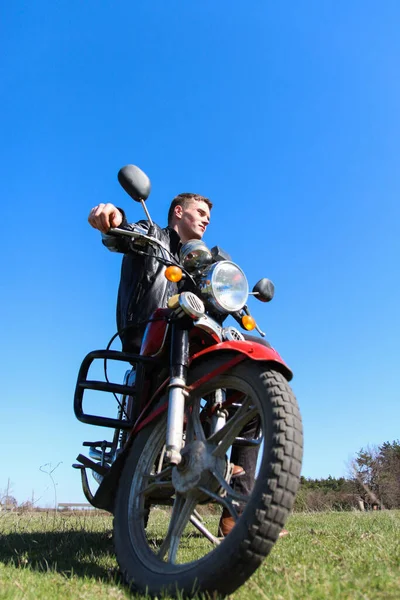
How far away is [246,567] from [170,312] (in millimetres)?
1313

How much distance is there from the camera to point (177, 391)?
2.27 metres

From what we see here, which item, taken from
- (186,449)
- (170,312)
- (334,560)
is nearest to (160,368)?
(170,312)

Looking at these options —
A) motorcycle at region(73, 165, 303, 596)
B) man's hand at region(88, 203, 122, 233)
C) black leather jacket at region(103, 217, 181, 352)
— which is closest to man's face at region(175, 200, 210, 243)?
black leather jacket at region(103, 217, 181, 352)

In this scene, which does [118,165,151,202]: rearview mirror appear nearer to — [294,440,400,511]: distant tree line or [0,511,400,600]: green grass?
[0,511,400,600]: green grass

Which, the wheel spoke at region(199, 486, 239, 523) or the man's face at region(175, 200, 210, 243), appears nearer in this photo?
the wheel spoke at region(199, 486, 239, 523)

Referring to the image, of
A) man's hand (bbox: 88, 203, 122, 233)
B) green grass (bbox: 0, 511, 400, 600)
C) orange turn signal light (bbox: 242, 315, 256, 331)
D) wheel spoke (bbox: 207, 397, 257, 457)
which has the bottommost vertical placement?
green grass (bbox: 0, 511, 400, 600)

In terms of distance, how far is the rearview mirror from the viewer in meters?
2.45

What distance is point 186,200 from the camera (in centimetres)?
401

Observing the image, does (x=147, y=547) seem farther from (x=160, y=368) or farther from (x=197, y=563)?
(x=160, y=368)

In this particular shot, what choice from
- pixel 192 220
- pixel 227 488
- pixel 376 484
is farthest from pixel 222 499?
pixel 376 484

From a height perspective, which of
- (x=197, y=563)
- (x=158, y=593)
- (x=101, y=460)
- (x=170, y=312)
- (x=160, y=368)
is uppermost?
(x=170, y=312)

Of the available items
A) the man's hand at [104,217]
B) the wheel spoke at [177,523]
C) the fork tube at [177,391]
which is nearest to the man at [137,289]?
the man's hand at [104,217]

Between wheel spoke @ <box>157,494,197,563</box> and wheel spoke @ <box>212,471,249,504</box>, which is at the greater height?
wheel spoke @ <box>212,471,249,504</box>

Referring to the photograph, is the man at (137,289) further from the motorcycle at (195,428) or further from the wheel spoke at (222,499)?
the wheel spoke at (222,499)
